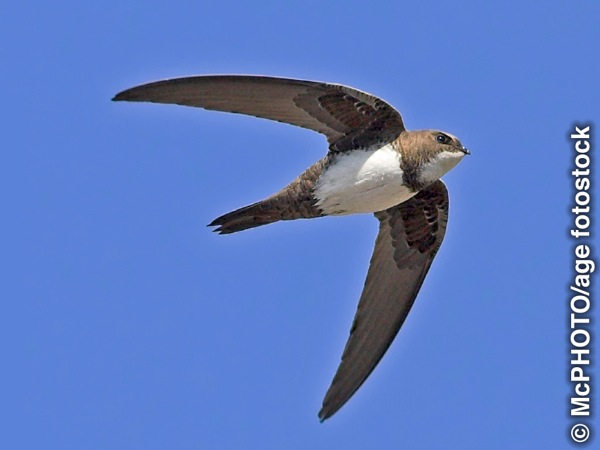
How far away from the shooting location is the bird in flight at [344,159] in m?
9.42

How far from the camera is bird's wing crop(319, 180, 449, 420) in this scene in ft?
34.4

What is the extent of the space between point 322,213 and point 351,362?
111cm

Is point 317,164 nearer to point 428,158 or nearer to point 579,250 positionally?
point 428,158

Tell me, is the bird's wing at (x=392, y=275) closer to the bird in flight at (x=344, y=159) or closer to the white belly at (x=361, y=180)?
the bird in flight at (x=344, y=159)

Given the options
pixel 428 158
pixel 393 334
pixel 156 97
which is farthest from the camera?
pixel 393 334

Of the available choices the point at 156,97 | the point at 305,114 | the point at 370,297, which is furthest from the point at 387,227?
the point at 156,97

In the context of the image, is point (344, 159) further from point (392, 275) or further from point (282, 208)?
point (392, 275)

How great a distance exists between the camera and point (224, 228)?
32.2 ft

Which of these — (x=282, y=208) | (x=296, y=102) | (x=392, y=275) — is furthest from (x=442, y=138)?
(x=392, y=275)

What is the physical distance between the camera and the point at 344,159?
32.7ft

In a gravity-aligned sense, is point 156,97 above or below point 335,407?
above
